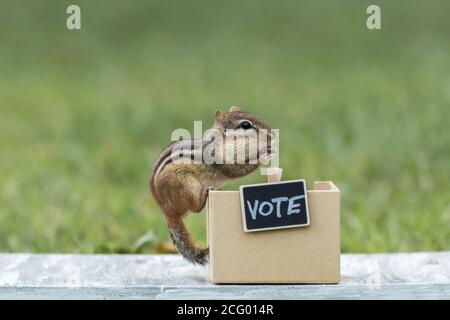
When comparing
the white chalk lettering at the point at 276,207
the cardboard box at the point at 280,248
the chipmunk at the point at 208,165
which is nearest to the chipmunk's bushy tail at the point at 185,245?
the chipmunk at the point at 208,165

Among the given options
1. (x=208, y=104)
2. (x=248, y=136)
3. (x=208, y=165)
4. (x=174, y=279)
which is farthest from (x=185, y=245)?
(x=208, y=104)

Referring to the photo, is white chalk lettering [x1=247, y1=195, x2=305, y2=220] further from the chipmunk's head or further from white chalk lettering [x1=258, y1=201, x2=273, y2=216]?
the chipmunk's head

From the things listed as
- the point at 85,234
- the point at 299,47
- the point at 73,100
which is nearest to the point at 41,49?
the point at 73,100

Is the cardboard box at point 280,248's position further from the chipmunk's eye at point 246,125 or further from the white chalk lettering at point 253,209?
the chipmunk's eye at point 246,125

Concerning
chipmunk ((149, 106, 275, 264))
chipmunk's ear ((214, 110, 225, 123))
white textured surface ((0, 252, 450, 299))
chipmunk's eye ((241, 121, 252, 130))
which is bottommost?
white textured surface ((0, 252, 450, 299))

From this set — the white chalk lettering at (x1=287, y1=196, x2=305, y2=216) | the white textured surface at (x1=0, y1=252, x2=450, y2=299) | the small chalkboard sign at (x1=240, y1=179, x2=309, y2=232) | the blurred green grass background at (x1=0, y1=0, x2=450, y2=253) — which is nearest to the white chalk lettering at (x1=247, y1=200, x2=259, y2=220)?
the small chalkboard sign at (x1=240, y1=179, x2=309, y2=232)

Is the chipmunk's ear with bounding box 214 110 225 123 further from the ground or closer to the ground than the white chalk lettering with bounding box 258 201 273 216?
further from the ground

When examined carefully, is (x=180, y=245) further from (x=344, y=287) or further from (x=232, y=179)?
(x=344, y=287)

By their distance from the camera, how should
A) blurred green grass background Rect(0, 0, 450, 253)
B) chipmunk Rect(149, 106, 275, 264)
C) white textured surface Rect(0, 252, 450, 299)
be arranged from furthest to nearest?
blurred green grass background Rect(0, 0, 450, 253), chipmunk Rect(149, 106, 275, 264), white textured surface Rect(0, 252, 450, 299)
